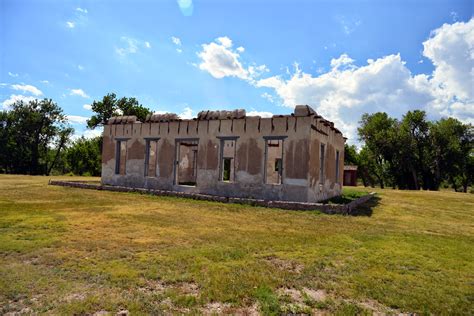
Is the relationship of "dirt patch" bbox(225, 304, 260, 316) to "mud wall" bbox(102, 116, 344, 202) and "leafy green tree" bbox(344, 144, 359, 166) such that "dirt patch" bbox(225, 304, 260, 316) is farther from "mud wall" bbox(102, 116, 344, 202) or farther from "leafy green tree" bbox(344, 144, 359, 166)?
"leafy green tree" bbox(344, 144, 359, 166)

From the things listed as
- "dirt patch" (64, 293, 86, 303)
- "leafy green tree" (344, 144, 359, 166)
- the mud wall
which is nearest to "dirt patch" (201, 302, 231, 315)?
"dirt patch" (64, 293, 86, 303)

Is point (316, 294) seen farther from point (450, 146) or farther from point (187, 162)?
point (450, 146)

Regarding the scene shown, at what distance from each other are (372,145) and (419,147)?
6010 mm

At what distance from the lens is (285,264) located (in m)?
5.77

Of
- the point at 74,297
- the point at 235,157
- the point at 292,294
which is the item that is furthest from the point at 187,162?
the point at 292,294

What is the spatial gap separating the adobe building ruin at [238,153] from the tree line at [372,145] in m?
19.6

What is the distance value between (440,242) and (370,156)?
137 feet

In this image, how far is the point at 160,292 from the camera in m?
4.30

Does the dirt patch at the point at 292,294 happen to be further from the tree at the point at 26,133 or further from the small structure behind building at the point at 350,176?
the tree at the point at 26,133

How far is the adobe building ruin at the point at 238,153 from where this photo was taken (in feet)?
47.7

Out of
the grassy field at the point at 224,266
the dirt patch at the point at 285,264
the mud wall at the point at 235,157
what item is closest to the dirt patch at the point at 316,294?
the grassy field at the point at 224,266

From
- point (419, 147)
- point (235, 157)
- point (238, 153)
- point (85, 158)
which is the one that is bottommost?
point (235, 157)

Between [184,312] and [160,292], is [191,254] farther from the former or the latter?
[184,312]

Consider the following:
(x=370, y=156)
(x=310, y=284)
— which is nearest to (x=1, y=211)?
(x=310, y=284)
